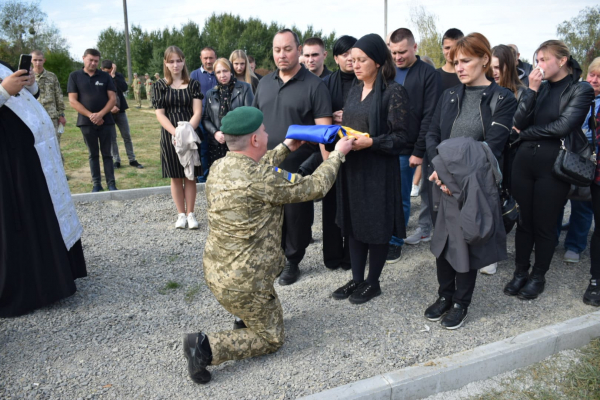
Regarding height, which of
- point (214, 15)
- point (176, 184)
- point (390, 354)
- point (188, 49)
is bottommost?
point (390, 354)

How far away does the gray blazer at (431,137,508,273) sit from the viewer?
325 cm

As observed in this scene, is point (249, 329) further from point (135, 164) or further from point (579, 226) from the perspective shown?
point (135, 164)

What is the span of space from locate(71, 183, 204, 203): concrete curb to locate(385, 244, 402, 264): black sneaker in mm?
3889

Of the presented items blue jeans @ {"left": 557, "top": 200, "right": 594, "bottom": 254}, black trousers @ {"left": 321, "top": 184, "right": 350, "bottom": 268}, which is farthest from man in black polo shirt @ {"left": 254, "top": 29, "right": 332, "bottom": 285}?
blue jeans @ {"left": 557, "top": 200, "right": 594, "bottom": 254}

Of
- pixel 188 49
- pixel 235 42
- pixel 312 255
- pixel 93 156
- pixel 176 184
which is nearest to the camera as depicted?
pixel 312 255

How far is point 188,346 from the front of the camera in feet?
9.45

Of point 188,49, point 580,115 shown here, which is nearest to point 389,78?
point 580,115

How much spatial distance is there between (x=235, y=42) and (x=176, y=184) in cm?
5753

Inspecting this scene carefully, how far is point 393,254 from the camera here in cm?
494

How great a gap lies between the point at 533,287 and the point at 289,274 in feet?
7.17

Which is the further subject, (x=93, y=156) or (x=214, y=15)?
(x=214, y=15)

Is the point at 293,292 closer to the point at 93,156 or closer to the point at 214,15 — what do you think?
the point at 93,156

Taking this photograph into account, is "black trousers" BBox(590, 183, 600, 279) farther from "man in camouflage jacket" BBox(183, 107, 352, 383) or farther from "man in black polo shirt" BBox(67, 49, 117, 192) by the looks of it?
"man in black polo shirt" BBox(67, 49, 117, 192)

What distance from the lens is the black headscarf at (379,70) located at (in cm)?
356
